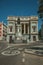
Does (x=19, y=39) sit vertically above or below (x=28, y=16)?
below

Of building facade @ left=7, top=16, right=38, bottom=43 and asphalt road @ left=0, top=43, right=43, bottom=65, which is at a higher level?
building facade @ left=7, top=16, right=38, bottom=43

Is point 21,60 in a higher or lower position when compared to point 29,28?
lower

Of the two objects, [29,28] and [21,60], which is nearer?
[21,60]

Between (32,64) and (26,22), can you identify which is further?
(26,22)

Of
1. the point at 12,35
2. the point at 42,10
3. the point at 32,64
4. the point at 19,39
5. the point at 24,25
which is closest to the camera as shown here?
the point at 32,64

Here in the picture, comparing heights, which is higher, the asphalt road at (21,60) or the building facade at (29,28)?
the building facade at (29,28)

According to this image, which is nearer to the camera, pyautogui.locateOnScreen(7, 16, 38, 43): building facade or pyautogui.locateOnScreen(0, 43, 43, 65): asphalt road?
pyautogui.locateOnScreen(0, 43, 43, 65): asphalt road

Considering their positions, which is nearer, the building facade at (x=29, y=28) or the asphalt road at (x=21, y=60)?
the asphalt road at (x=21, y=60)

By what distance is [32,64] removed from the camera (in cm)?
1148

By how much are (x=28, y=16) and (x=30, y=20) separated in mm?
3502

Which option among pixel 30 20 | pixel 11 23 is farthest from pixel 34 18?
pixel 11 23

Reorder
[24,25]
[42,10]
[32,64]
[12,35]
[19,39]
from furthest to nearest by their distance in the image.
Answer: [24,25] → [12,35] → [19,39] → [42,10] → [32,64]

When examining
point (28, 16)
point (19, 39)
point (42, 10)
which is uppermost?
point (28, 16)

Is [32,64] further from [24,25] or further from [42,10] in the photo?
[24,25]
